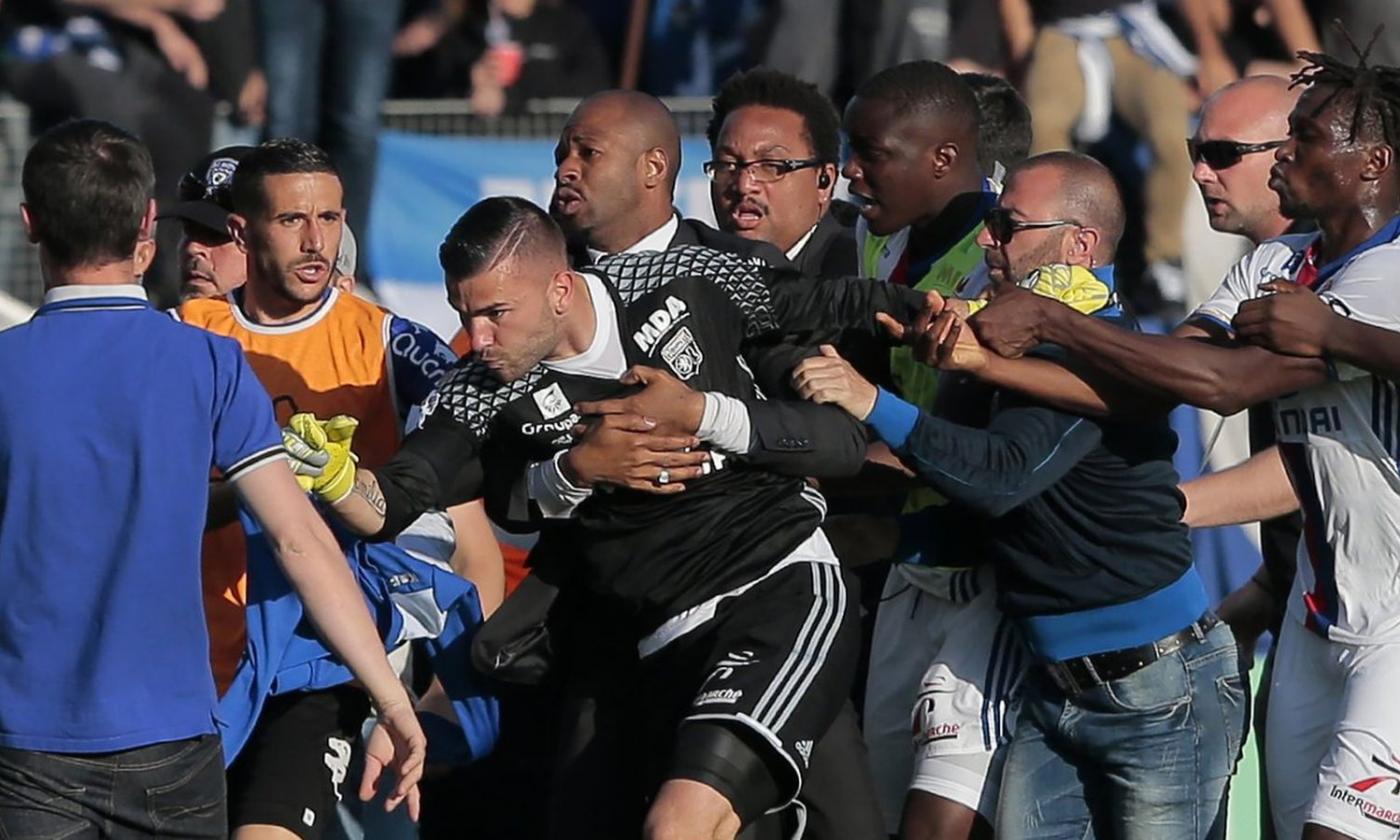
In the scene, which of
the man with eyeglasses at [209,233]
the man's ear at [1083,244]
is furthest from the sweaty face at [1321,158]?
the man with eyeglasses at [209,233]

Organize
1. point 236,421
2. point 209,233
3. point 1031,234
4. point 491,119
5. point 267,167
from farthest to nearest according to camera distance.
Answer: point 491,119 → point 209,233 → point 267,167 → point 1031,234 → point 236,421

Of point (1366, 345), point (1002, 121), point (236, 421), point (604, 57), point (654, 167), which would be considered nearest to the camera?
point (236, 421)

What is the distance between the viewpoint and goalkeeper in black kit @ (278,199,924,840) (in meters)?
5.21

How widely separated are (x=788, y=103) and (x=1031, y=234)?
1763 millimetres

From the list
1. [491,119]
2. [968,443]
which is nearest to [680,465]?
[968,443]


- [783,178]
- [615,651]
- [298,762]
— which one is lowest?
[298,762]

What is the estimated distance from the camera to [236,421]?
4680 mm

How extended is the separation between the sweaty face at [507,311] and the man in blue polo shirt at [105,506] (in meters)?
0.76

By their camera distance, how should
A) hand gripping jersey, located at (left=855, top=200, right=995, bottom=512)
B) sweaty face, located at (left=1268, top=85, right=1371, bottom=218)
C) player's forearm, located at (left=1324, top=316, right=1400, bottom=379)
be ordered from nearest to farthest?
player's forearm, located at (left=1324, top=316, right=1400, bottom=379), sweaty face, located at (left=1268, top=85, right=1371, bottom=218), hand gripping jersey, located at (left=855, top=200, right=995, bottom=512)

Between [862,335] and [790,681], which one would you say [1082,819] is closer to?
[790,681]

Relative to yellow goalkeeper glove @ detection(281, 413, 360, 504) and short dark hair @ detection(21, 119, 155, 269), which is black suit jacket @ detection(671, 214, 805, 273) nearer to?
yellow goalkeeper glove @ detection(281, 413, 360, 504)

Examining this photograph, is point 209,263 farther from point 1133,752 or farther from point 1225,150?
point 1133,752

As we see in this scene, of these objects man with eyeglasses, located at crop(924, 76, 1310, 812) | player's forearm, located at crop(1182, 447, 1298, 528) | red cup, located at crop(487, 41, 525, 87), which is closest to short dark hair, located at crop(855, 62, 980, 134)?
man with eyeglasses, located at crop(924, 76, 1310, 812)

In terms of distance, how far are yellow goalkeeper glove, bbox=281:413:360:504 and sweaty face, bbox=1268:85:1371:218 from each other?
2160 millimetres
